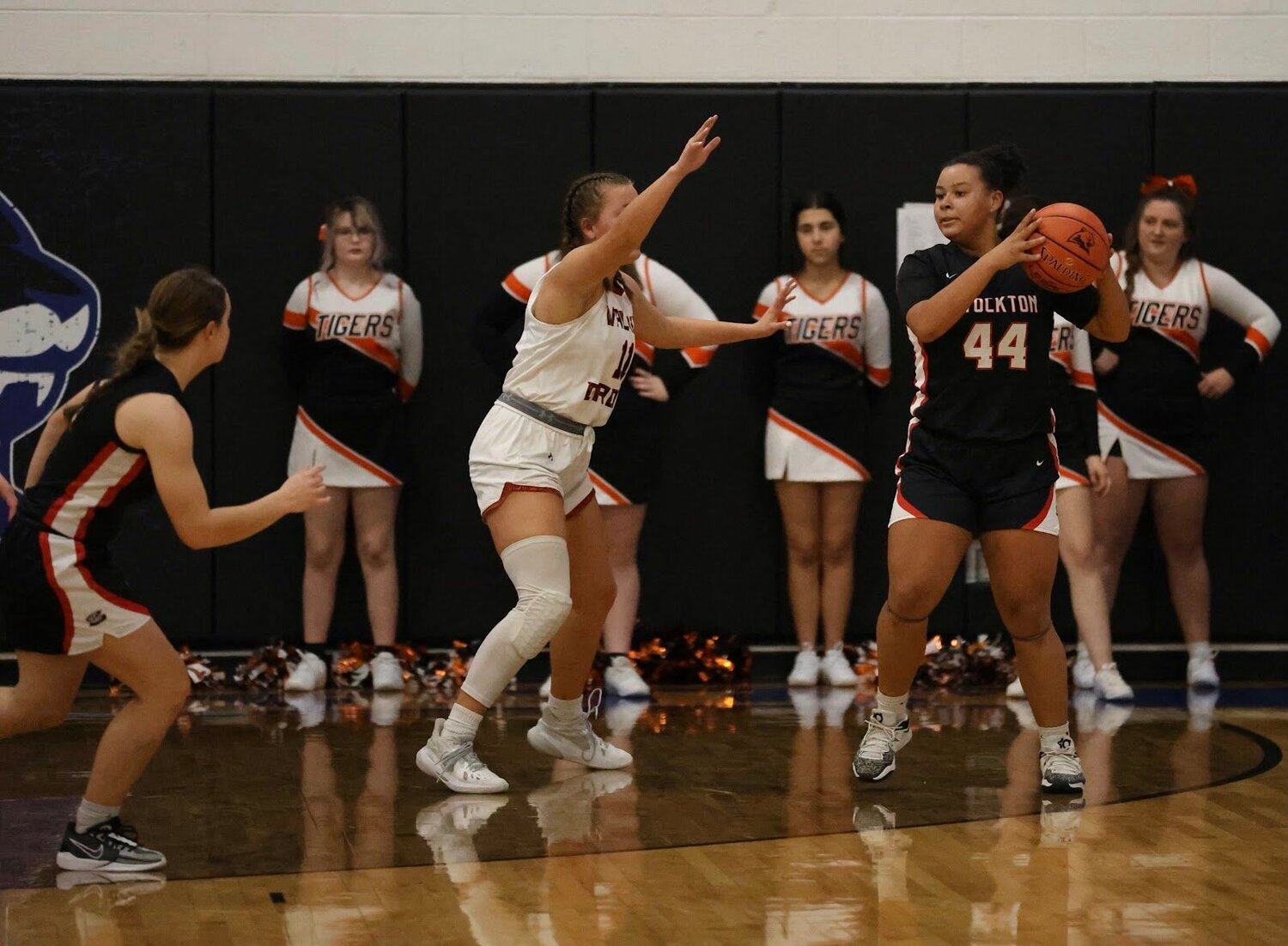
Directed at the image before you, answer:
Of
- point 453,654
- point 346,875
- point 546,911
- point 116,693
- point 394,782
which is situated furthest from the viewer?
point 453,654

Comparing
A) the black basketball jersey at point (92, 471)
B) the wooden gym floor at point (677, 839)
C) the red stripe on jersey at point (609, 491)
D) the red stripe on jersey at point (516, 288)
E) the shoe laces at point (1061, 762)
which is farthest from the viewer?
the red stripe on jersey at point (609, 491)

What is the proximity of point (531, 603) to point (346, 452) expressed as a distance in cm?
266

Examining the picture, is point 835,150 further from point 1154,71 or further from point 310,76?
point 310,76

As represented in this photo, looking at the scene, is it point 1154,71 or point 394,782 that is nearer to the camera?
point 394,782

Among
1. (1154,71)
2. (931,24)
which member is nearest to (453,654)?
(931,24)

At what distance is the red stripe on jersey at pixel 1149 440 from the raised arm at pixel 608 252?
10.8 feet

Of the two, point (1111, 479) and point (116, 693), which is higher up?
point (1111, 479)

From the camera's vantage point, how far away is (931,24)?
7.98 metres

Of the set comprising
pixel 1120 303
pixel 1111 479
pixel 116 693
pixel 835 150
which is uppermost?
pixel 835 150

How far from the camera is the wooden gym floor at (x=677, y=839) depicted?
362 cm

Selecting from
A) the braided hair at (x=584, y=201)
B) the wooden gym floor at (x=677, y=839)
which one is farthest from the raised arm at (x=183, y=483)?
the braided hair at (x=584, y=201)

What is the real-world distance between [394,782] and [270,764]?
0.51 metres

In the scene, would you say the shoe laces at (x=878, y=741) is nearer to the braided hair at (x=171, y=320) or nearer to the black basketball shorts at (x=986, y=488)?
the black basketball shorts at (x=986, y=488)

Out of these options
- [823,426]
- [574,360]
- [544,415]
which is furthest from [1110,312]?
[823,426]
